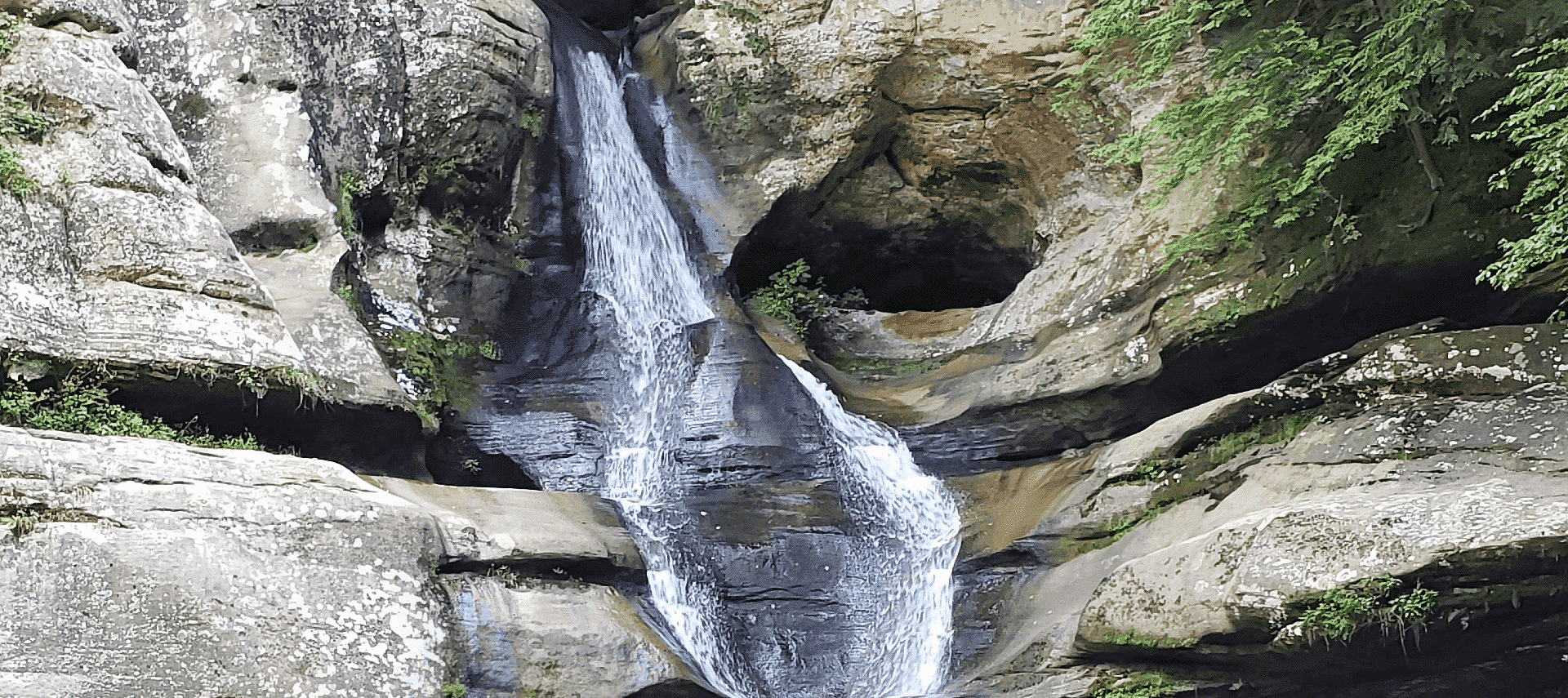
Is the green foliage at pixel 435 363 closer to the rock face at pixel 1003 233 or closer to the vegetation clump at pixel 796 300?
the rock face at pixel 1003 233

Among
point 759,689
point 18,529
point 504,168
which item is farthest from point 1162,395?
point 18,529

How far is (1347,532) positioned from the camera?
26.4 ft

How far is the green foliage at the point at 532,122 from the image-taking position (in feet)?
47.7

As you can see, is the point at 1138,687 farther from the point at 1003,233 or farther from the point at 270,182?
the point at 270,182

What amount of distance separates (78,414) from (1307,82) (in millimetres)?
9830

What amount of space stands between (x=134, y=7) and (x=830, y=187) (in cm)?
864

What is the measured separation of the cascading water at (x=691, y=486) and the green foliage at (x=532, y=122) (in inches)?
25.0

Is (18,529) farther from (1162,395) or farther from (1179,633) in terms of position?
(1162,395)

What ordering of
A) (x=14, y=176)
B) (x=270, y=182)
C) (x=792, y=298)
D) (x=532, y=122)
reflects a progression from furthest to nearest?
(x=792, y=298) < (x=532, y=122) < (x=270, y=182) < (x=14, y=176)

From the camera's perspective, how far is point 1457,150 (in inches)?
372

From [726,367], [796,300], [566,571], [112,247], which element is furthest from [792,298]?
[112,247]

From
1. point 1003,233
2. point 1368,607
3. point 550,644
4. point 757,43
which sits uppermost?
point 757,43

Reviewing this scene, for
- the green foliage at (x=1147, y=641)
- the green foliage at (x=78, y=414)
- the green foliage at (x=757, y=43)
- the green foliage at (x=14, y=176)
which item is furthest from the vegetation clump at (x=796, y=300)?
the green foliage at (x=14, y=176)

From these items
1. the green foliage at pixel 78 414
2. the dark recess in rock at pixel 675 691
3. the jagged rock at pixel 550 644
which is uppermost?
the green foliage at pixel 78 414
